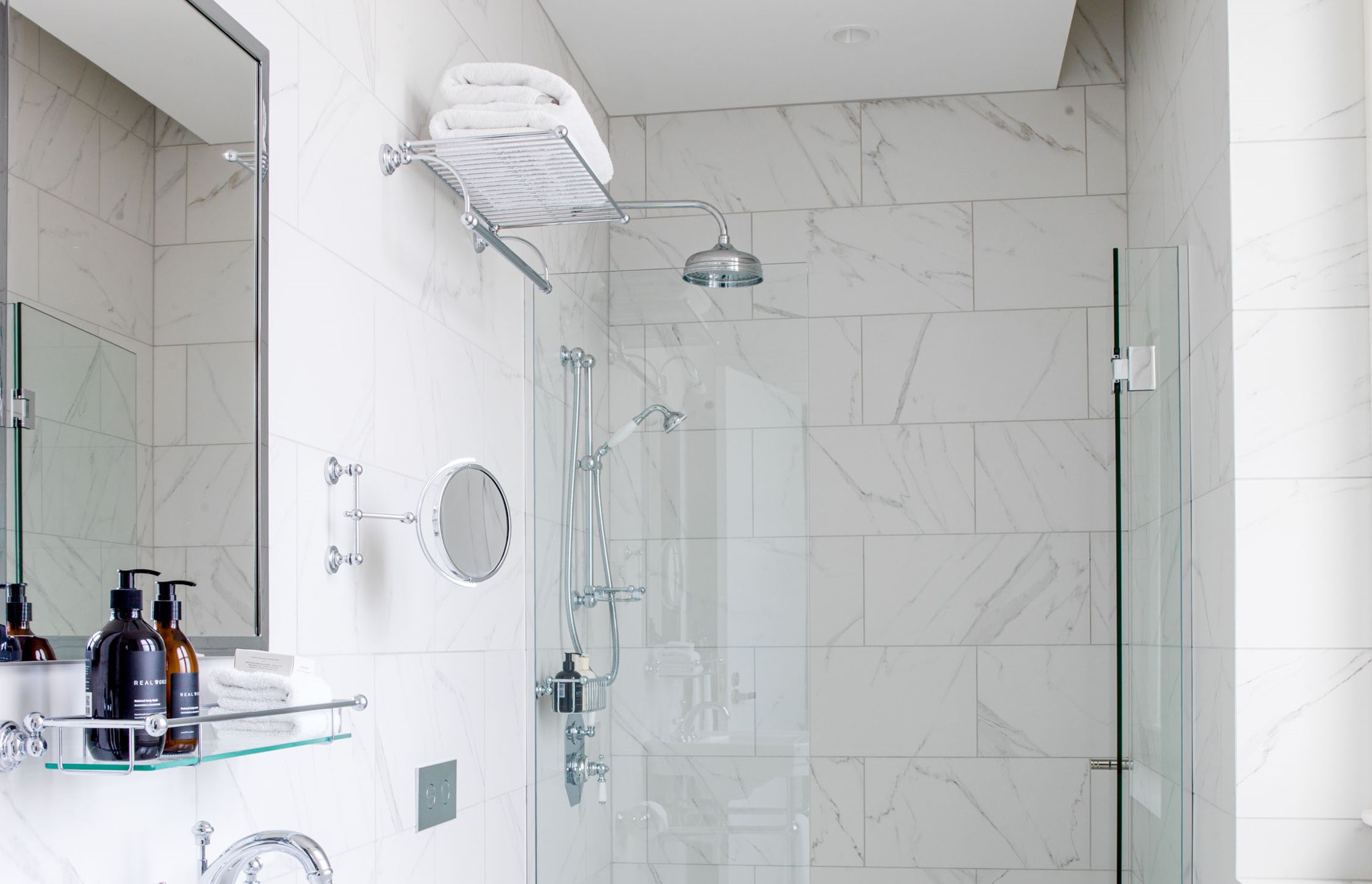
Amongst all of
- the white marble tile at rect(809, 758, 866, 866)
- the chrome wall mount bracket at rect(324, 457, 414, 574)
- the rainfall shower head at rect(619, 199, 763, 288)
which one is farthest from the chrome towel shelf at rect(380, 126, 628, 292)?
the white marble tile at rect(809, 758, 866, 866)

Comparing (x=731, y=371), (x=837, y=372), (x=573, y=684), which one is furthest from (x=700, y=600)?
(x=837, y=372)

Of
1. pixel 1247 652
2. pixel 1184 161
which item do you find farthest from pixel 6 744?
pixel 1184 161

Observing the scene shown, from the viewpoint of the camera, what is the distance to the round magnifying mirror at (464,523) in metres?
2.02

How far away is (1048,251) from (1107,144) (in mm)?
343

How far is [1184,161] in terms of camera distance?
2.71 meters

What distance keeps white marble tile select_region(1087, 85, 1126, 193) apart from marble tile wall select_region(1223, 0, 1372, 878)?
1.24 m

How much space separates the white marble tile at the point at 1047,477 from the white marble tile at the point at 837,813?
2.51ft

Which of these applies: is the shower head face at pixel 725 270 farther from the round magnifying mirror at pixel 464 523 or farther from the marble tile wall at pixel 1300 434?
the marble tile wall at pixel 1300 434

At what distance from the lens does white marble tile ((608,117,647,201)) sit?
373 cm

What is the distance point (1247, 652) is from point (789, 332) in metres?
1.07

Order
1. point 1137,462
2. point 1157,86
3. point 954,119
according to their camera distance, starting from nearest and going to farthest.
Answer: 1. point 1137,462
2. point 1157,86
3. point 954,119

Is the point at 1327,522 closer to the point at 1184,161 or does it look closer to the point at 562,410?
the point at 1184,161

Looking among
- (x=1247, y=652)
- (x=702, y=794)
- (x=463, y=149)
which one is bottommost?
(x=702, y=794)

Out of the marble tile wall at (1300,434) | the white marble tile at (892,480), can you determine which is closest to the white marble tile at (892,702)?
the white marble tile at (892,480)
